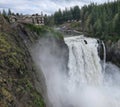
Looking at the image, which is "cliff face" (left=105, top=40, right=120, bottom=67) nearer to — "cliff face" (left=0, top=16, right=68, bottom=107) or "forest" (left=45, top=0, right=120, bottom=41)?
"forest" (left=45, top=0, right=120, bottom=41)

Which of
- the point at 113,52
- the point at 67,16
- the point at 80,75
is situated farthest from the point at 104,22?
the point at 67,16

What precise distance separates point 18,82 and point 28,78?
5.51 ft

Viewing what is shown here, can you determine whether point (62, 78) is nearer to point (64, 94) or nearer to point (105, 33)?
point (64, 94)

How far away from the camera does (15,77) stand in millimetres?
16547

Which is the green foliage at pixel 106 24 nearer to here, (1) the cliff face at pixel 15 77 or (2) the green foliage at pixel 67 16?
(1) the cliff face at pixel 15 77

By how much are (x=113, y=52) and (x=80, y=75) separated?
1242cm

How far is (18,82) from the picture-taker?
16.5 metres

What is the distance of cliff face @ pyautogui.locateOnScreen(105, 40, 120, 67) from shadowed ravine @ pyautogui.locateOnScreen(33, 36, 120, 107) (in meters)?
1.19

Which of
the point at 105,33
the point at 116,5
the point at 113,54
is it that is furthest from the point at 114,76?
the point at 116,5

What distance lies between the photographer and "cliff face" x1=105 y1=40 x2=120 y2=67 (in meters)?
48.0

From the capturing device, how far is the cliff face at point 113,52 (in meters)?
48.0

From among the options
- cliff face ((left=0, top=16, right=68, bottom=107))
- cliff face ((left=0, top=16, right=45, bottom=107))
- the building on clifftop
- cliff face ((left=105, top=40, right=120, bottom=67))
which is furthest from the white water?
cliff face ((left=0, top=16, right=45, bottom=107))

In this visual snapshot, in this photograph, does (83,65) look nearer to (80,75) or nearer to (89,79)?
(80,75)

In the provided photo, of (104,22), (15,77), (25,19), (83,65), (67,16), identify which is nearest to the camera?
(15,77)
